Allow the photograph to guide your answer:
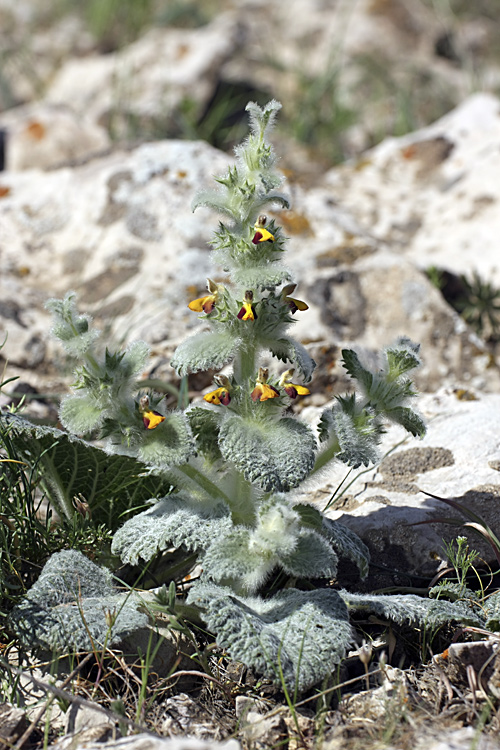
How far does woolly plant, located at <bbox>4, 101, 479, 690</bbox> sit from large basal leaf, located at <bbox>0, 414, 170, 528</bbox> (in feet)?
0.63

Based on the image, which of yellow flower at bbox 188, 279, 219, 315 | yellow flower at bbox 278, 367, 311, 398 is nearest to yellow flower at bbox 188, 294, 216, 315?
yellow flower at bbox 188, 279, 219, 315

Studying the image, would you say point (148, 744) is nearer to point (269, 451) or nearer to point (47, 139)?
point (269, 451)

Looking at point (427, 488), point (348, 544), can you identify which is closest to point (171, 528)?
point (348, 544)

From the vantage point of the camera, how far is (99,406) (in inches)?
90.0

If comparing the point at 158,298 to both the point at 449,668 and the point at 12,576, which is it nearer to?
the point at 12,576

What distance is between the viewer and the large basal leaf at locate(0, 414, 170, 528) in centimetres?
251

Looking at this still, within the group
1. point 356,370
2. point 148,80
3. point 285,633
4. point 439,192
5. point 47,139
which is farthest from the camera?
point 148,80

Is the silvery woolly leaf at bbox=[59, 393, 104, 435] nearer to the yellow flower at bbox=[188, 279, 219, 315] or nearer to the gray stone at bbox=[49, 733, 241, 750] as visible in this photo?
the yellow flower at bbox=[188, 279, 219, 315]

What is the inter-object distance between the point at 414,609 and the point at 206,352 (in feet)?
3.48

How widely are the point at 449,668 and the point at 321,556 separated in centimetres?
53

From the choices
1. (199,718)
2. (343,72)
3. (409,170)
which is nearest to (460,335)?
(409,170)

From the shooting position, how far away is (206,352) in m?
2.23

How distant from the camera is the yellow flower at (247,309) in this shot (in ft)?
7.04

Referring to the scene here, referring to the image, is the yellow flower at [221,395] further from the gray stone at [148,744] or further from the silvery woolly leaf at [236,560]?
the gray stone at [148,744]
